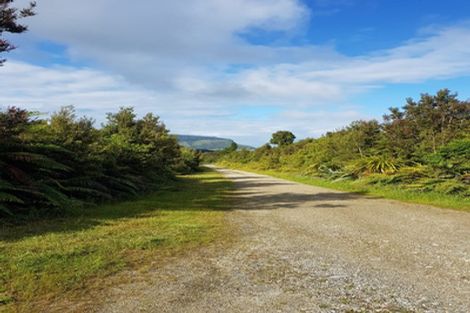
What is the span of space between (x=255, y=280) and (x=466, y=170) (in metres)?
10.9

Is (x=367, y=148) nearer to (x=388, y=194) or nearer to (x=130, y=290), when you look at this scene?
(x=388, y=194)

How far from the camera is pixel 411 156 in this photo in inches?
682

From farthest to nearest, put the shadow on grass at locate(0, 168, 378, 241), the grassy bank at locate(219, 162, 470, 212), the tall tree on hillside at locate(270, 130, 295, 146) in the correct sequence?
the tall tree on hillside at locate(270, 130, 295, 146) < the grassy bank at locate(219, 162, 470, 212) < the shadow on grass at locate(0, 168, 378, 241)

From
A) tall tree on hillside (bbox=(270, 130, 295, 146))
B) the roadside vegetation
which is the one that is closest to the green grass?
the roadside vegetation

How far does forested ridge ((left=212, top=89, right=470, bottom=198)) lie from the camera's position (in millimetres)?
12547

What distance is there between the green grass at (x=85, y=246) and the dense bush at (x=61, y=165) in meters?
0.82

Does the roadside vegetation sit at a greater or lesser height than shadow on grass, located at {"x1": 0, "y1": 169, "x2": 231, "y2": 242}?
greater

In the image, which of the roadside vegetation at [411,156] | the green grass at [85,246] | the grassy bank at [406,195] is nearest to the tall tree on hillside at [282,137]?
the roadside vegetation at [411,156]

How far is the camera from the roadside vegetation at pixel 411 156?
40.3 ft

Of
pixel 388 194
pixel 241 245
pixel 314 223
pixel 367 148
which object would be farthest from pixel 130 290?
pixel 367 148

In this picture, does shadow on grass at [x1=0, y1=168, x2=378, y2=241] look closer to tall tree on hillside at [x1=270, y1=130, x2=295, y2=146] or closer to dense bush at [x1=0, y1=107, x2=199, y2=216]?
dense bush at [x1=0, y1=107, x2=199, y2=216]

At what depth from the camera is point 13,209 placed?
8.00 metres

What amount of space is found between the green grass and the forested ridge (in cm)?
816

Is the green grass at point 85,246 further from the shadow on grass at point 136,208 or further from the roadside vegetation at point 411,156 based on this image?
the roadside vegetation at point 411,156
